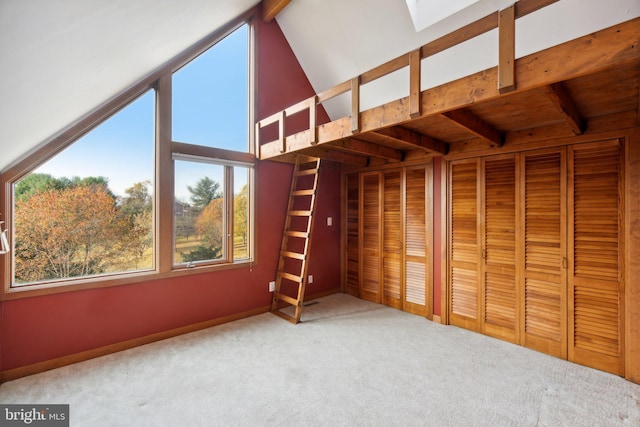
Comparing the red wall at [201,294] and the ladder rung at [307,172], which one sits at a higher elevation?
the ladder rung at [307,172]

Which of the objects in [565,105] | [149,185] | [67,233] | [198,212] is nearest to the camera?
[565,105]

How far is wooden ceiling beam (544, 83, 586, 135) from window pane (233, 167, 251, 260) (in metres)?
3.22

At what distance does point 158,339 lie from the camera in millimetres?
3129

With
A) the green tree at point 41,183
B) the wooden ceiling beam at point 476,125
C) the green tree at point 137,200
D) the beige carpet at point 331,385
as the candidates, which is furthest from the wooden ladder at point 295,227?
the green tree at point 41,183

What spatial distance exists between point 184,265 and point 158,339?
81cm

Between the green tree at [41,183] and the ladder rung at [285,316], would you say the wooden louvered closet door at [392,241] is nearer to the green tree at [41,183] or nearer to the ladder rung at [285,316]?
the ladder rung at [285,316]

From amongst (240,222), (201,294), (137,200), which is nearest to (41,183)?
(137,200)

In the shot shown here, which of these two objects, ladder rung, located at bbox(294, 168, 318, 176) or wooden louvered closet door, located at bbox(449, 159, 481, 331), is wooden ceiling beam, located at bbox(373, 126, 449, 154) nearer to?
wooden louvered closet door, located at bbox(449, 159, 481, 331)

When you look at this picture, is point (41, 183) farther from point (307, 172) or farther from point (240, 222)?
point (307, 172)

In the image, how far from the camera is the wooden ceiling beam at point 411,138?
9.15 ft

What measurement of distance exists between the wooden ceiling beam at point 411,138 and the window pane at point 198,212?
2.12 meters

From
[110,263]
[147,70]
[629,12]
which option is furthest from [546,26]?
[110,263]

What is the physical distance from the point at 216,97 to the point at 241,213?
1.52 meters

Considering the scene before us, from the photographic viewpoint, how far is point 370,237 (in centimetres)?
459
